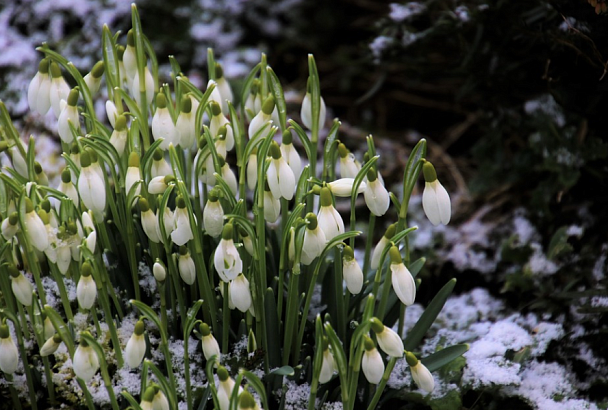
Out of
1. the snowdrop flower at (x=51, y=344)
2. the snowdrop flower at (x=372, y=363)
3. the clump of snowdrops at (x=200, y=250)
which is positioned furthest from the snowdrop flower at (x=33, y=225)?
the snowdrop flower at (x=372, y=363)

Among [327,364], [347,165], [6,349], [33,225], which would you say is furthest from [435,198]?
[6,349]

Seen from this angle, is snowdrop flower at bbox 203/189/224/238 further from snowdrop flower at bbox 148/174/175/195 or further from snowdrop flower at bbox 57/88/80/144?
snowdrop flower at bbox 57/88/80/144

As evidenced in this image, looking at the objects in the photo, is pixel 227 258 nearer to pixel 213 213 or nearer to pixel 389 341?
pixel 213 213

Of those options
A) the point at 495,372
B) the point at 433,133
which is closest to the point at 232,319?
the point at 495,372

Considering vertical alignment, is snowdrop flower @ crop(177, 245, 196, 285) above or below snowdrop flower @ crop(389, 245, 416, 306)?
above

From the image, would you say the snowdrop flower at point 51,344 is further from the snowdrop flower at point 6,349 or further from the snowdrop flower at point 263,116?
the snowdrop flower at point 263,116

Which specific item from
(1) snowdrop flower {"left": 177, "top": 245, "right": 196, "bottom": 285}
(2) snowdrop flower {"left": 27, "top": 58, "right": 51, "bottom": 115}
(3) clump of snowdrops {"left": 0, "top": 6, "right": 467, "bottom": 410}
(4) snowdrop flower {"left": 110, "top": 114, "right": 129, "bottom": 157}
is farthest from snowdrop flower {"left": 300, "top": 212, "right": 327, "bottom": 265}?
(2) snowdrop flower {"left": 27, "top": 58, "right": 51, "bottom": 115}
